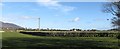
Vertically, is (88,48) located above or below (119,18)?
below

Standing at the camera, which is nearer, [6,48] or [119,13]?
[6,48]

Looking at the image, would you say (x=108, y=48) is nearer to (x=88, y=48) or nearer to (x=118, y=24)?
(x=88, y=48)

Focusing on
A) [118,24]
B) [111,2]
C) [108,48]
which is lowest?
[108,48]

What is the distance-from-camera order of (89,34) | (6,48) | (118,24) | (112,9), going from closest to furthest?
1. (6,48)
2. (118,24)
3. (112,9)
4. (89,34)

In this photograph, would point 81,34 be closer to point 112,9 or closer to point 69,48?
point 112,9

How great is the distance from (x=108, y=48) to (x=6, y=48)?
9.82m

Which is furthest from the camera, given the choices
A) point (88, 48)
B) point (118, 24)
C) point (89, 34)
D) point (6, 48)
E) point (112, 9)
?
point (89, 34)

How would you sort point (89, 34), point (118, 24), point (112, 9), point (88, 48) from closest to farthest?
point (88, 48) < point (118, 24) < point (112, 9) < point (89, 34)

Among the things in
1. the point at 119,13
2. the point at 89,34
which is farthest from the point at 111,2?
the point at 89,34

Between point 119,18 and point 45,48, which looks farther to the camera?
point 119,18

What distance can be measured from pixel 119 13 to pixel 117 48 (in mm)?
13959

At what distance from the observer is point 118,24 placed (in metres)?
38.6

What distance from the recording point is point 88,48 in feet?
87.6

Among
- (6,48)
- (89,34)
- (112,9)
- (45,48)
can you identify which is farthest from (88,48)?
(89,34)
